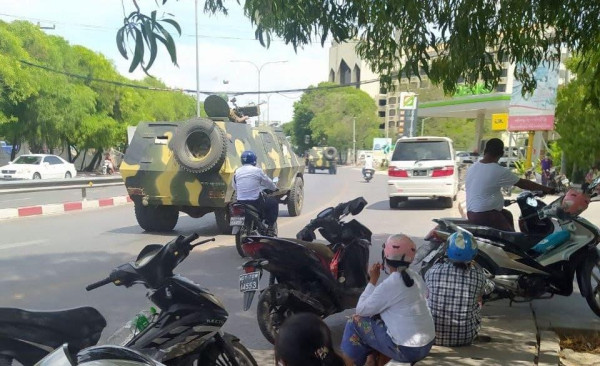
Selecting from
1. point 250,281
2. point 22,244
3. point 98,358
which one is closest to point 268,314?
point 250,281

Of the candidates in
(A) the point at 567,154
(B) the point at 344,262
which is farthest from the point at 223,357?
(A) the point at 567,154

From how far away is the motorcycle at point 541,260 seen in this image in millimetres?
5324

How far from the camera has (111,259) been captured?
26.6 feet

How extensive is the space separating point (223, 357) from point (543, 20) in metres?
3.79

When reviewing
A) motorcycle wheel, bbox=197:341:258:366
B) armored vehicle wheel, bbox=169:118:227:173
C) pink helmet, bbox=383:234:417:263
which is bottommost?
motorcycle wheel, bbox=197:341:258:366

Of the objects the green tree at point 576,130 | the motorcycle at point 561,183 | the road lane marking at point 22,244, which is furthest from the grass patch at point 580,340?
the green tree at point 576,130

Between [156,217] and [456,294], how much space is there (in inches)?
288

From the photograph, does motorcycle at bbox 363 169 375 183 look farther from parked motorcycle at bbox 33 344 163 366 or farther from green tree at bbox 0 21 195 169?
parked motorcycle at bbox 33 344 163 366

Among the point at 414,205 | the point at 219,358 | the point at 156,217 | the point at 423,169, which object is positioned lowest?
the point at 414,205

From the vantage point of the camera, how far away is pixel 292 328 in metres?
2.17

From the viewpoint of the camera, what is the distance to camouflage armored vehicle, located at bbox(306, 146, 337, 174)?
1511 inches

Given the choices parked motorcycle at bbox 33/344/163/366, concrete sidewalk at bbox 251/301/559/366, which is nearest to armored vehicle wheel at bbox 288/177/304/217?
concrete sidewalk at bbox 251/301/559/366

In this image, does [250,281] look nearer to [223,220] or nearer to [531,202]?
[531,202]

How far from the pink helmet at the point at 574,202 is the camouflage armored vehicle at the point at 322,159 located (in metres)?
32.7
